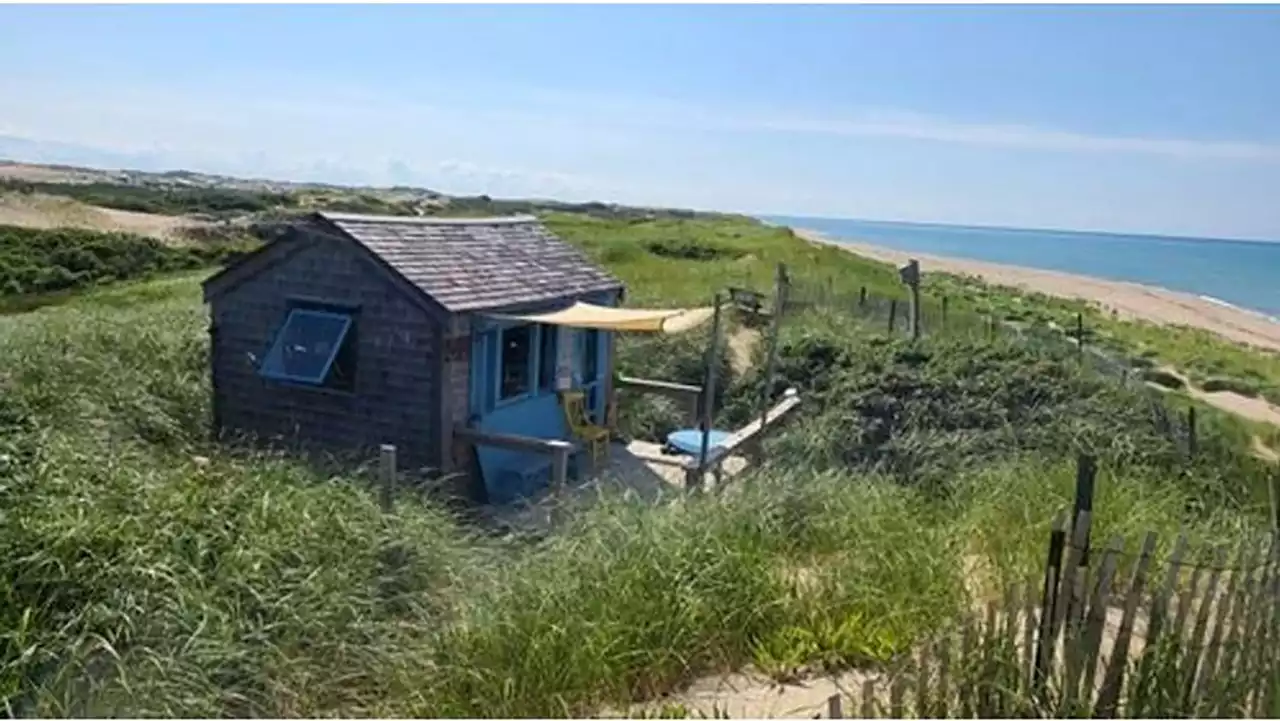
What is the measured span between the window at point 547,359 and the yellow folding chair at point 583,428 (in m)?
0.22

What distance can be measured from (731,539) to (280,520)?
107 inches

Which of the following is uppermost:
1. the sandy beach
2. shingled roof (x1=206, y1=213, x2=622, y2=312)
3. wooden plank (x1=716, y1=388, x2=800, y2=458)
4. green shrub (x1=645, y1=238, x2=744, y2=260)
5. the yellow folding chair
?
shingled roof (x1=206, y1=213, x2=622, y2=312)

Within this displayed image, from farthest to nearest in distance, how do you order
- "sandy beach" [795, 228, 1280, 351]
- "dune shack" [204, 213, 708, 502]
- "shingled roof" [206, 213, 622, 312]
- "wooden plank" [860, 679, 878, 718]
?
"sandy beach" [795, 228, 1280, 351] < "shingled roof" [206, 213, 622, 312] < "dune shack" [204, 213, 708, 502] < "wooden plank" [860, 679, 878, 718]

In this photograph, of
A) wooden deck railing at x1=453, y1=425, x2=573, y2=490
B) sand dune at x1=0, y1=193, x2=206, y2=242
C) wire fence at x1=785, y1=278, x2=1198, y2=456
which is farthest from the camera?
sand dune at x1=0, y1=193, x2=206, y2=242

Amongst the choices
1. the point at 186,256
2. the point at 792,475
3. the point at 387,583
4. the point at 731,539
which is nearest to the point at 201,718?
the point at 387,583

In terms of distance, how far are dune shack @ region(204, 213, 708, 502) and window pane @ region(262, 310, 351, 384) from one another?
0.05ft

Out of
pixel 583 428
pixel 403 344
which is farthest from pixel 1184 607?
pixel 583 428

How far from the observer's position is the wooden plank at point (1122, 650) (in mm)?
4547

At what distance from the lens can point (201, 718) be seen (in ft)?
16.9

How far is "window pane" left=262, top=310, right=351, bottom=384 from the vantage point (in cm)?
1173

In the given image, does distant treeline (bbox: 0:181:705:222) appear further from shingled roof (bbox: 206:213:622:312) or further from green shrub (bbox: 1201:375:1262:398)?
shingled roof (bbox: 206:213:622:312)

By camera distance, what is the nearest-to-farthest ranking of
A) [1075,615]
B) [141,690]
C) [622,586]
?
1. [1075,615]
2. [141,690]
3. [622,586]

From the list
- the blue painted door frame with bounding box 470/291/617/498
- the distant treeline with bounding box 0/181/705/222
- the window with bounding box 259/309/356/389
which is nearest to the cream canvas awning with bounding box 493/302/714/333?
the blue painted door frame with bounding box 470/291/617/498

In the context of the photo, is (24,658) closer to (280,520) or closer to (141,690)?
(141,690)
